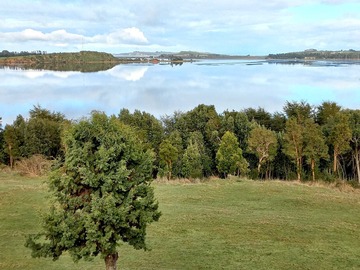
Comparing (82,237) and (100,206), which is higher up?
(100,206)

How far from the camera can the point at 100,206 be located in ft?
20.1

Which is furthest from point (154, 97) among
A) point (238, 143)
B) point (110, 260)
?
point (110, 260)

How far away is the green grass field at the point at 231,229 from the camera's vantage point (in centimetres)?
1006

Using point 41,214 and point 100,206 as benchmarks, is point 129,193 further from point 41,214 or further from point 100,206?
point 41,214

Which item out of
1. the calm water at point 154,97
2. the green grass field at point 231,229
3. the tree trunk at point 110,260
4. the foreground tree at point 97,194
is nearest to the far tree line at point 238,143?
the green grass field at point 231,229

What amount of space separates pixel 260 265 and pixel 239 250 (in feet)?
3.55

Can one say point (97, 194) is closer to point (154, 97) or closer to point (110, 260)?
point (110, 260)

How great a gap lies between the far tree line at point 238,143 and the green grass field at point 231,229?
29.2 feet

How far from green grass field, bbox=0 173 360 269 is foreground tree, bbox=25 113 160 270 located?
1209mm

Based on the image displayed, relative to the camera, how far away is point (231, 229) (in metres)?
12.8

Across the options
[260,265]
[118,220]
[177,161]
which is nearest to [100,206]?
[118,220]

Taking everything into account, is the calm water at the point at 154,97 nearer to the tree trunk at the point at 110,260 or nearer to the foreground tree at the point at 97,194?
the tree trunk at the point at 110,260

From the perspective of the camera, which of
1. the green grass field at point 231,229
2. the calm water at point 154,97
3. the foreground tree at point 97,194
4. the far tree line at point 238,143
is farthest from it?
the calm water at point 154,97

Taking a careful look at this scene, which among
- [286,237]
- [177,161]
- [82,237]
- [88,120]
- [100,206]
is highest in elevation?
[88,120]
